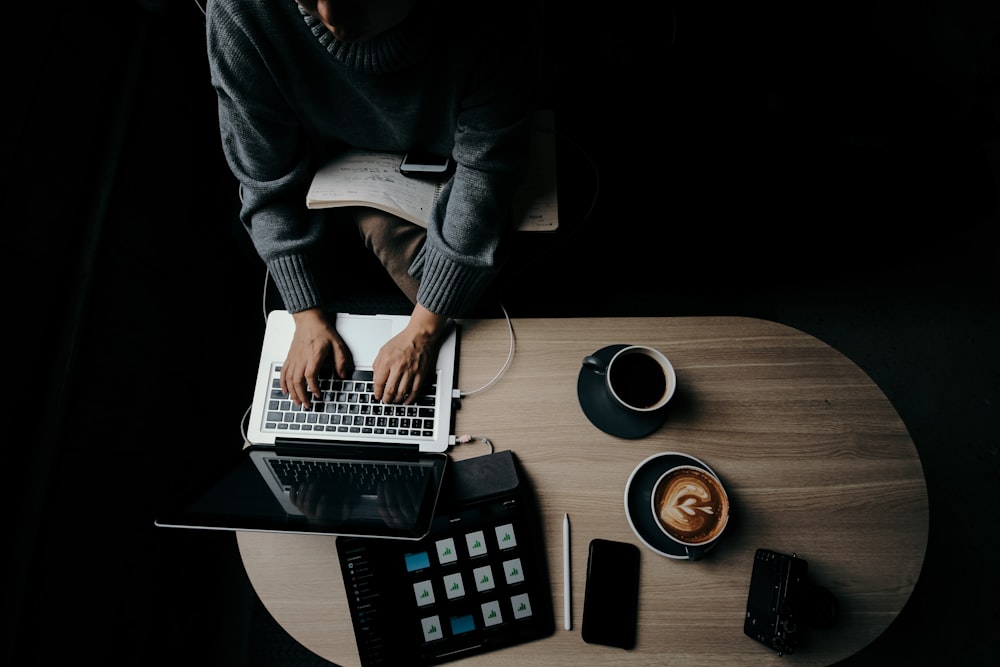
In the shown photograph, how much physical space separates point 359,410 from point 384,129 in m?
0.51

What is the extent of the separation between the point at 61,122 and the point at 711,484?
1414 mm

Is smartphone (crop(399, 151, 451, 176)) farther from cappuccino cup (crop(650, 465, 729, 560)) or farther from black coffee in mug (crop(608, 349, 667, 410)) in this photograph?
cappuccino cup (crop(650, 465, 729, 560))

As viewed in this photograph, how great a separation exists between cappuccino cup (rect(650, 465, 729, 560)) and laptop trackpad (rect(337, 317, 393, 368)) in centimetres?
54

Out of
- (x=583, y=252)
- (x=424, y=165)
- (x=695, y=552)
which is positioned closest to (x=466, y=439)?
(x=695, y=552)

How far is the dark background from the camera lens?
40.5 inches

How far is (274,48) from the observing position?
0.77m

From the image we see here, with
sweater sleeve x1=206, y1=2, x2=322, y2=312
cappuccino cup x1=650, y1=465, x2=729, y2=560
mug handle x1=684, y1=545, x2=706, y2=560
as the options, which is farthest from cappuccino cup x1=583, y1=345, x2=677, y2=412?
sweater sleeve x1=206, y1=2, x2=322, y2=312

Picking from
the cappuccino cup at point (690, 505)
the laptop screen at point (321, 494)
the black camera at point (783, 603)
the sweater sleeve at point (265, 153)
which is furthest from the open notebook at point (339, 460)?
the black camera at point (783, 603)

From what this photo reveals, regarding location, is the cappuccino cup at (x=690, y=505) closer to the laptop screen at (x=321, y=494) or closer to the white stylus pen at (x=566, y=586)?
the white stylus pen at (x=566, y=586)

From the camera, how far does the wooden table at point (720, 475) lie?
0.80 meters

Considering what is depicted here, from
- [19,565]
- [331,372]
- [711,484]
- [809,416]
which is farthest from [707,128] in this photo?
[19,565]

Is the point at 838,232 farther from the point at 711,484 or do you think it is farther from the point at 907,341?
the point at 711,484

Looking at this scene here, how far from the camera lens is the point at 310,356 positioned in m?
0.89

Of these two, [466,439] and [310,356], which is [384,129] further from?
[466,439]
